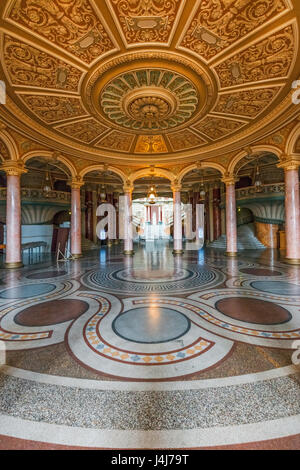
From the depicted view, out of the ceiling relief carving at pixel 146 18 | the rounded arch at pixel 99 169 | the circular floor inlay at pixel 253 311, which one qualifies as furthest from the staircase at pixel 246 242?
the ceiling relief carving at pixel 146 18

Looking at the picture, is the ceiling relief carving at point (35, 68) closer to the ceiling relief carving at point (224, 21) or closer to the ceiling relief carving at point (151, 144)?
the ceiling relief carving at point (224, 21)

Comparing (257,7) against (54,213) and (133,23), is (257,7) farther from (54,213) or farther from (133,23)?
(54,213)

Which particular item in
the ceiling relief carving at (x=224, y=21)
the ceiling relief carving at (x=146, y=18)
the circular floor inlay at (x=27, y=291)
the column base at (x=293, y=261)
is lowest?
the circular floor inlay at (x=27, y=291)

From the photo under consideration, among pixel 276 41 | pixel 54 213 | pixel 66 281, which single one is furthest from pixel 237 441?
pixel 54 213

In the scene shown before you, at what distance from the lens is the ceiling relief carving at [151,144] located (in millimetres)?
8711

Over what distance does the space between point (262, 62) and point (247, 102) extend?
5.27ft

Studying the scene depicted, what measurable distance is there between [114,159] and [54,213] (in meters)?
8.74

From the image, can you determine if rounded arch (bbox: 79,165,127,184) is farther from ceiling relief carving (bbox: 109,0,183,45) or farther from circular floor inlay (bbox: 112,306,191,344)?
circular floor inlay (bbox: 112,306,191,344)

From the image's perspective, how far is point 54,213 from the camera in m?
15.9

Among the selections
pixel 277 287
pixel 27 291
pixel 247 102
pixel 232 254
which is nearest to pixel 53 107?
pixel 27 291

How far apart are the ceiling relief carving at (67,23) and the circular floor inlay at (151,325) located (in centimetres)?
559

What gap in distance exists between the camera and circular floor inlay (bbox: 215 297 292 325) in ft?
8.96

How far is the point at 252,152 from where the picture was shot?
8.63 meters

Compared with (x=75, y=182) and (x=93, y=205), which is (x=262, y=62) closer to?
(x=75, y=182)
